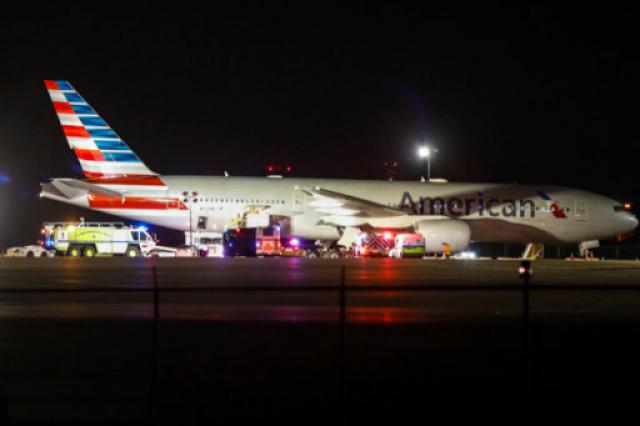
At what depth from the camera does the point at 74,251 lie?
1954 inches

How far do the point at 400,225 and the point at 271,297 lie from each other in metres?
28.1

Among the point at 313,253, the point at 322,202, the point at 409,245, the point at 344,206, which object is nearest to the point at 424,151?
the point at 313,253

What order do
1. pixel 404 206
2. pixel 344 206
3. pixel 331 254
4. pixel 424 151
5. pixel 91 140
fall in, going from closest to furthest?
pixel 91 140
pixel 344 206
pixel 404 206
pixel 331 254
pixel 424 151

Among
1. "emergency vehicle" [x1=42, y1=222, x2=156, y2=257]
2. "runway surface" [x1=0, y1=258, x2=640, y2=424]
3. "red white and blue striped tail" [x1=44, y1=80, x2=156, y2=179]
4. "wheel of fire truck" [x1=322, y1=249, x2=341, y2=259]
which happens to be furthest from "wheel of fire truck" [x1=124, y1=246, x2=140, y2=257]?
"runway surface" [x1=0, y1=258, x2=640, y2=424]

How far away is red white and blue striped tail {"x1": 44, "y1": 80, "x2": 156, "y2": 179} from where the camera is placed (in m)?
47.1

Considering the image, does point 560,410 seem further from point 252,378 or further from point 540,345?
point 540,345

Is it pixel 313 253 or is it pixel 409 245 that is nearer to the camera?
pixel 409 245

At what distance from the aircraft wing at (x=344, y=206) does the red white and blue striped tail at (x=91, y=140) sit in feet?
28.3

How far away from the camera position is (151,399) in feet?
28.3

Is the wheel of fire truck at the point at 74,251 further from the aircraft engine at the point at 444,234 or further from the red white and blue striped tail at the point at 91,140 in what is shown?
the aircraft engine at the point at 444,234

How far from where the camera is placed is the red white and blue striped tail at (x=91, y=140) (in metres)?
47.1

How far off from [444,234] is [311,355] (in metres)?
33.3

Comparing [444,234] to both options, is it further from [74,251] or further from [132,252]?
[74,251]

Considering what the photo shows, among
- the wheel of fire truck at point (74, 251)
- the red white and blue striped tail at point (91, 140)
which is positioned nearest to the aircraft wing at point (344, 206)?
the red white and blue striped tail at point (91, 140)
